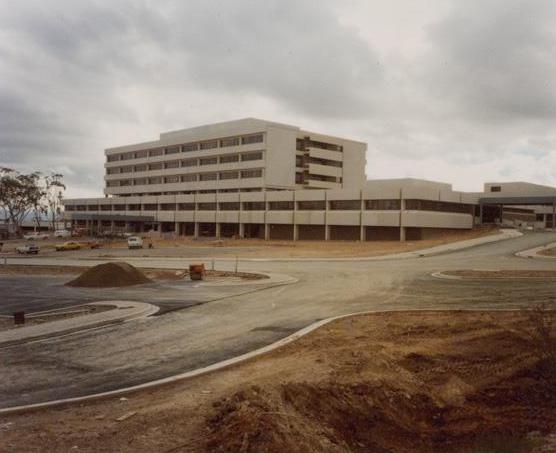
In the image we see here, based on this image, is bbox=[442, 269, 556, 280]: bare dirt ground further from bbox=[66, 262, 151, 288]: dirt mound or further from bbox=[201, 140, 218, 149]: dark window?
bbox=[201, 140, 218, 149]: dark window

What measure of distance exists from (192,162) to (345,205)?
1600 inches

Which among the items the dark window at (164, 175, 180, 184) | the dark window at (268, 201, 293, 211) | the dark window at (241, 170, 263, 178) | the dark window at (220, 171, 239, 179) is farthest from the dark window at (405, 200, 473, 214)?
the dark window at (164, 175, 180, 184)

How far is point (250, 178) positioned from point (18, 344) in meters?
78.7

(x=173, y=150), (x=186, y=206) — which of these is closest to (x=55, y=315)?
(x=186, y=206)

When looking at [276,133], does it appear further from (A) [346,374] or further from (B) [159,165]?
(A) [346,374]

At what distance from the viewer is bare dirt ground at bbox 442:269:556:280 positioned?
29.2 meters

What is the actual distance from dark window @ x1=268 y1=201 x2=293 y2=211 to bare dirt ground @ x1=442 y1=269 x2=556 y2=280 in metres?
48.6

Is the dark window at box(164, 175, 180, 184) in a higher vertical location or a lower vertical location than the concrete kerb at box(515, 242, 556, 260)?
higher

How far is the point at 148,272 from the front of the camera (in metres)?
35.8

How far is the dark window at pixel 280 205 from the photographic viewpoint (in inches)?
3164

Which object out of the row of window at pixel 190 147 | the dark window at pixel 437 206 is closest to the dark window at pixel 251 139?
the row of window at pixel 190 147

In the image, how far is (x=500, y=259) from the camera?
41.4 m

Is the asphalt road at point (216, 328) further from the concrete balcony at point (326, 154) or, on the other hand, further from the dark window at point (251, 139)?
the concrete balcony at point (326, 154)

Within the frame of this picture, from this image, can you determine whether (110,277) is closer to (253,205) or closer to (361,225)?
(361,225)
